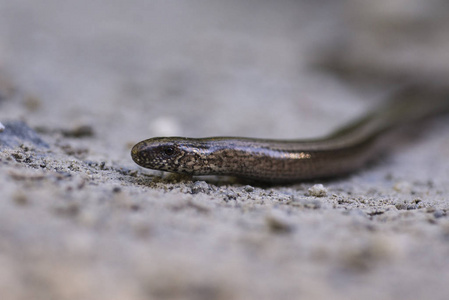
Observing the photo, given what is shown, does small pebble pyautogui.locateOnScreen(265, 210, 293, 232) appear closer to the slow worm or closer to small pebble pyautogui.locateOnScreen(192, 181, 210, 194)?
small pebble pyautogui.locateOnScreen(192, 181, 210, 194)

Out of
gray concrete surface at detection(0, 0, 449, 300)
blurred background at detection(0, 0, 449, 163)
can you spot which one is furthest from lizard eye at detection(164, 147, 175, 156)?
blurred background at detection(0, 0, 449, 163)

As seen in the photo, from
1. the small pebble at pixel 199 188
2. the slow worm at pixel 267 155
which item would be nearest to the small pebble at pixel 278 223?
the small pebble at pixel 199 188

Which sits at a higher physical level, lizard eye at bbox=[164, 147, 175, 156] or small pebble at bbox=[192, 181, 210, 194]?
lizard eye at bbox=[164, 147, 175, 156]

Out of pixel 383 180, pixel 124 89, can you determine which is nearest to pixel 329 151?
pixel 383 180

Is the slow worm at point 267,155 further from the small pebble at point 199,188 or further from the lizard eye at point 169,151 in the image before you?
the small pebble at point 199,188

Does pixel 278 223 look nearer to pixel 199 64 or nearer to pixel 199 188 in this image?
pixel 199 188
